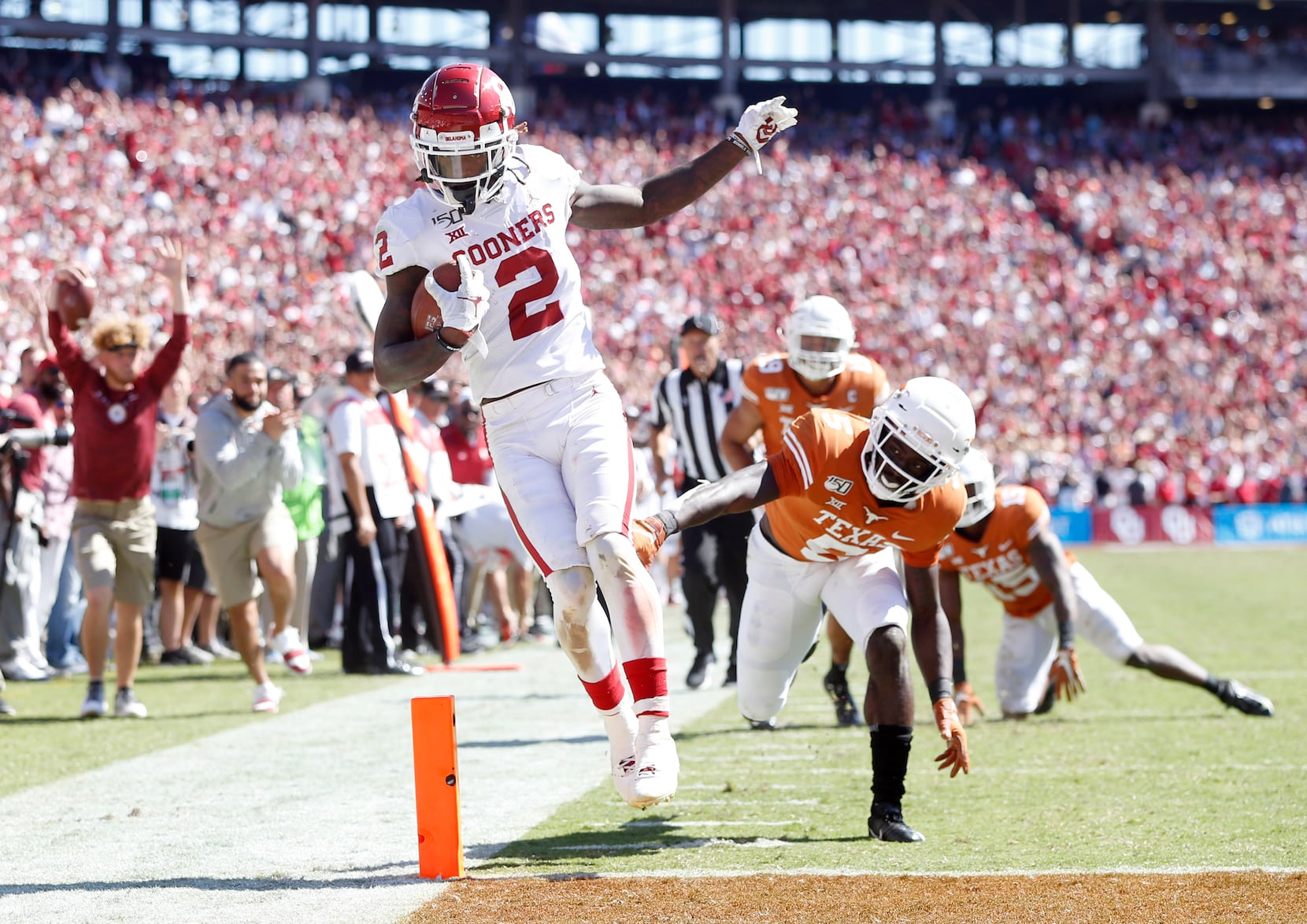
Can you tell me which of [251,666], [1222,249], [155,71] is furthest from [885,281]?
[251,666]

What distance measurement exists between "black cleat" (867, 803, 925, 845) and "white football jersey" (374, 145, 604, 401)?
60.3 inches

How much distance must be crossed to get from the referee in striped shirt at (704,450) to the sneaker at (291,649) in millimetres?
2125

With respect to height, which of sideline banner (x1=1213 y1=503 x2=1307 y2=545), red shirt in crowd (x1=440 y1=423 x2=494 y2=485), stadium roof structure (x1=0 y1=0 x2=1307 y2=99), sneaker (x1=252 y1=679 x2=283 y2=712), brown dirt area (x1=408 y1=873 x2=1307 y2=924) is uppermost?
stadium roof structure (x1=0 y1=0 x2=1307 y2=99)

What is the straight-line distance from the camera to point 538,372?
437cm

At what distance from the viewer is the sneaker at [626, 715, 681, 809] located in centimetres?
406

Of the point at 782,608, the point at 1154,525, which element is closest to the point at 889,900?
the point at 782,608

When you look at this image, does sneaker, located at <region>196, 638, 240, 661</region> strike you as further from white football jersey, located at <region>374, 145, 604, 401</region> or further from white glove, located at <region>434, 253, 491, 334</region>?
white glove, located at <region>434, 253, 491, 334</region>

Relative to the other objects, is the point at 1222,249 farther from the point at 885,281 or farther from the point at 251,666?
the point at 251,666

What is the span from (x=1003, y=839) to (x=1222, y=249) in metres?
29.9

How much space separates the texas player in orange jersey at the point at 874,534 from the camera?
4445 mm

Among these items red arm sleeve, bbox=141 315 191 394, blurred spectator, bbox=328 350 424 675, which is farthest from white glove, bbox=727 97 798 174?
blurred spectator, bbox=328 350 424 675

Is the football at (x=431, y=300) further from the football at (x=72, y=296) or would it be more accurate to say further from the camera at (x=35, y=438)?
the camera at (x=35, y=438)

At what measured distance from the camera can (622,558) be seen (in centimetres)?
420

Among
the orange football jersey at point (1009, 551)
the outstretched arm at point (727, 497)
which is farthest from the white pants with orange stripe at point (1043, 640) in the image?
the outstretched arm at point (727, 497)
